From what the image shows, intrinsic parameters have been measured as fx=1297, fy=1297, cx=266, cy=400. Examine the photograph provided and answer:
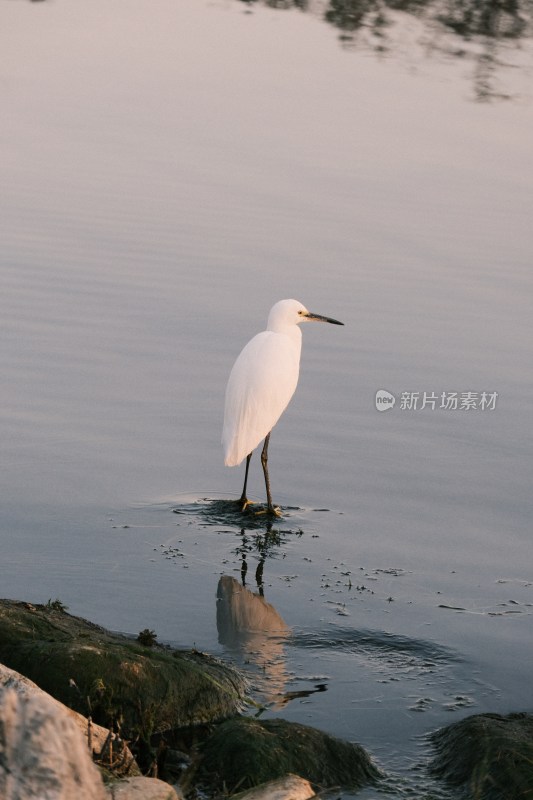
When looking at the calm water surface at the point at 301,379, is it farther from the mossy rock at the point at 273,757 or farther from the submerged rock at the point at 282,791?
the submerged rock at the point at 282,791

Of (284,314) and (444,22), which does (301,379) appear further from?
(444,22)

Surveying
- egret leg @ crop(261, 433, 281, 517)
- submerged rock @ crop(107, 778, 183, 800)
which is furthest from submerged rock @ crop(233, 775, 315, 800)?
egret leg @ crop(261, 433, 281, 517)

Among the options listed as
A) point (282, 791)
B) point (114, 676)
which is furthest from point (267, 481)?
point (282, 791)

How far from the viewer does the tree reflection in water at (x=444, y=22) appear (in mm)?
28922

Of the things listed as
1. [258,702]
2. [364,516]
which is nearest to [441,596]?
[364,516]

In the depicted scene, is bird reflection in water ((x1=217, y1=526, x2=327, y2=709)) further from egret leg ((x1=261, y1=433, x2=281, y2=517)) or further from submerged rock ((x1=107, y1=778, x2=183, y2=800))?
submerged rock ((x1=107, y1=778, x2=183, y2=800))

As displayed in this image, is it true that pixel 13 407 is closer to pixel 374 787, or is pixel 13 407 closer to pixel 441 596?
pixel 441 596

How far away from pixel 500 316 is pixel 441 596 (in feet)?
21.9

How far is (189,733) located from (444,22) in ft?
88.8

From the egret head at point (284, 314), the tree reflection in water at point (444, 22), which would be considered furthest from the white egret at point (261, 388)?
the tree reflection in water at point (444, 22)

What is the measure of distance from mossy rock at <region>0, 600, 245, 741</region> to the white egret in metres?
3.42

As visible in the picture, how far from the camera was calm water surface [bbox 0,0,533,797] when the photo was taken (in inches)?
289

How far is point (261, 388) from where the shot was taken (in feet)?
31.7

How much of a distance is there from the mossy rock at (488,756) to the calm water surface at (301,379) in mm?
135
